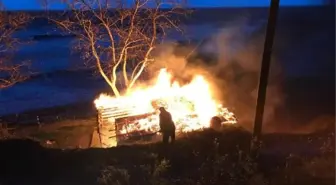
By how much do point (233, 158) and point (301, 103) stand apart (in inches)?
384

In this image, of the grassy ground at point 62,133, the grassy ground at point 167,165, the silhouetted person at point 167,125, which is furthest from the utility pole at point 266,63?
the grassy ground at point 62,133

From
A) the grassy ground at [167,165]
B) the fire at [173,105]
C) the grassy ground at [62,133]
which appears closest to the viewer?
the grassy ground at [167,165]

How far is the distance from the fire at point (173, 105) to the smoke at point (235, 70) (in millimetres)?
1576

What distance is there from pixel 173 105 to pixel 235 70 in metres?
10.2

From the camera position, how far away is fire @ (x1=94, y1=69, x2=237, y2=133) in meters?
14.3

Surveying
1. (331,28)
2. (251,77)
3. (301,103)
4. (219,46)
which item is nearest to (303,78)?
(251,77)

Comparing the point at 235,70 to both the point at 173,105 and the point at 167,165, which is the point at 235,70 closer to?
the point at 173,105

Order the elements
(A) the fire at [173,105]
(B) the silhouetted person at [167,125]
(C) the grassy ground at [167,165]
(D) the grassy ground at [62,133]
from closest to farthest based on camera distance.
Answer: (C) the grassy ground at [167,165] < (B) the silhouetted person at [167,125] < (A) the fire at [173,105] < (D) the grassy ground at [62,133]

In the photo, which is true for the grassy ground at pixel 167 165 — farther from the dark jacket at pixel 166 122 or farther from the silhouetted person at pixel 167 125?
the dark jacket at pixel 166 122

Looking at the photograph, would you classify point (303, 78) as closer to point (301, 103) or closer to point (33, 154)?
point (301, 103)

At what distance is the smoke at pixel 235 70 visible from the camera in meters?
18.4

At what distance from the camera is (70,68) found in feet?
104

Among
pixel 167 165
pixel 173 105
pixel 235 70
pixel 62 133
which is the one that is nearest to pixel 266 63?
pixel 167 165

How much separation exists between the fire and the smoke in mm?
1576
